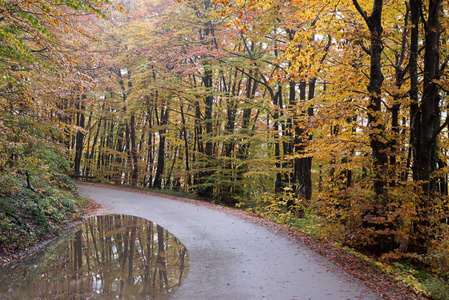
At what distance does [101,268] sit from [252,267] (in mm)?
3008

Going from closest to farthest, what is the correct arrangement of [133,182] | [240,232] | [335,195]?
[335,195], [240,232], [133,182]

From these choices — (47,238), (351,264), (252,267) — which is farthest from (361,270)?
(47,238)

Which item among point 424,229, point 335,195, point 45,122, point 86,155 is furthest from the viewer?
point 86,155

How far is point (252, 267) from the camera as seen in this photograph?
5.77 m

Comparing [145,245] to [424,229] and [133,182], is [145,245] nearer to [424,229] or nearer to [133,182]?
[424,229]

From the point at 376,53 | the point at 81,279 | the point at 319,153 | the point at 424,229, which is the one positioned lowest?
the point at 81,279

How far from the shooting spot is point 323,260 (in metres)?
6.21

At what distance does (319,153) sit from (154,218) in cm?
626

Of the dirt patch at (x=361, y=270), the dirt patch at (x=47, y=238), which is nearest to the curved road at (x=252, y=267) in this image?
the dirt patch at (x=361, y=270)

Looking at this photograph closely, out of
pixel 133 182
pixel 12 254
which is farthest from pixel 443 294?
pixel 133 182

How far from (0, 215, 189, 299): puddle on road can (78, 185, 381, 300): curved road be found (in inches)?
17.1

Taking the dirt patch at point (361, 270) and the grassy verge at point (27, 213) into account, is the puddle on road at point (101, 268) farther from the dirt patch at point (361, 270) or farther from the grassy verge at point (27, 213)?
the dirt patch at point (361, 270)

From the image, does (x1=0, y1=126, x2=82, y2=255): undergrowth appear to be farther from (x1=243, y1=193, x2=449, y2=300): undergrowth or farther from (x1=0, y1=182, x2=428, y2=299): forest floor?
(x1=243, y1=193, x2=449, y2=300): undergrowth

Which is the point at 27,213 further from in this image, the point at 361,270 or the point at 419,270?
the point at 419,270
